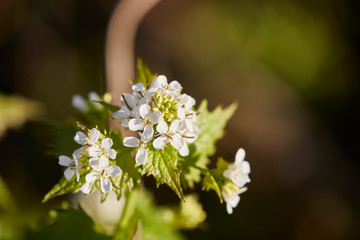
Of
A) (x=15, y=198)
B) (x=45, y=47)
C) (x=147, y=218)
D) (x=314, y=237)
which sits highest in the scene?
(x=45, y=47)

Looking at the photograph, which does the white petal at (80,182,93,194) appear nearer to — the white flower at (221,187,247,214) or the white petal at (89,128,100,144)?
the white petal at (89,128,100,144)

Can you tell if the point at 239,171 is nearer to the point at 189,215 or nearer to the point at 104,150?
the point at 104,150

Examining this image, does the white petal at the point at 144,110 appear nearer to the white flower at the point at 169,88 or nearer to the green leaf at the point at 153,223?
the white flower at the point at 169,88

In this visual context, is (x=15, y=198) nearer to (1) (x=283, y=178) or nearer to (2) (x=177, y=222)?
(2) (x=177, y=222)

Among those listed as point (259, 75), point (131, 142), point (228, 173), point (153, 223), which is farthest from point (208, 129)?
point (259, 75)

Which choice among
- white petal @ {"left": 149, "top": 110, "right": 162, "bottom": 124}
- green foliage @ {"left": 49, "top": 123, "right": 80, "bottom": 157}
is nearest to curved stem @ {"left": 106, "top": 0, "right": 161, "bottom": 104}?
green foliage @ {"left": 49, "top": 123, "right": 80, "bottom": 157}

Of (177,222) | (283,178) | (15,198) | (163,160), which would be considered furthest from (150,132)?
(283,178)

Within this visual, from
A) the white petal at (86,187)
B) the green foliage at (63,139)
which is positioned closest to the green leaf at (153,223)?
the green foliage at (63,139)
